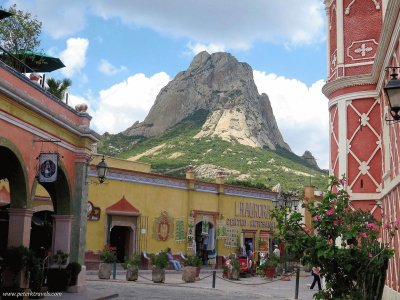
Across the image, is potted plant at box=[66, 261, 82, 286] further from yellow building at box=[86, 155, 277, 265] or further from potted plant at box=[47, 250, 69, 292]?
yellow building at box=[86, 155, 277, 265]

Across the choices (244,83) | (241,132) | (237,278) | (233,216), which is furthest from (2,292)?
(244,83)

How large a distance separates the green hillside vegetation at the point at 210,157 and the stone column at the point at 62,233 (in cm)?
4333

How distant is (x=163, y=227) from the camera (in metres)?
32.6

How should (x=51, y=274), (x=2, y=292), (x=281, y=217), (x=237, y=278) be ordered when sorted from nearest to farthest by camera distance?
(x=281, y=217), (x=2, y=292), (x=51, y=274), (x=237, y=278)

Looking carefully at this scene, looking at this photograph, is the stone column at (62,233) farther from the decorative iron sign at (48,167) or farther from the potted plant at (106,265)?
the potted plant at (106,265)

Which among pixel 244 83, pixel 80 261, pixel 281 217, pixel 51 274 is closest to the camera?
pixel 281 217

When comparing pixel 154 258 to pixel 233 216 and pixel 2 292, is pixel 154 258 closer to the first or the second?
pixel 2 292

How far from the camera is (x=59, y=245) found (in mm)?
17297

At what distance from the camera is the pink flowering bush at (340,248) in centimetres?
912

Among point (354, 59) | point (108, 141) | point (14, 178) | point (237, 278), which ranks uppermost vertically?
point (108, 141)

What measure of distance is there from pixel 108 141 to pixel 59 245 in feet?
240

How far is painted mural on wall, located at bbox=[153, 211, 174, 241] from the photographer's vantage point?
32188 millimetres

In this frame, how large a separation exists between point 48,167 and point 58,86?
1189 centimetres

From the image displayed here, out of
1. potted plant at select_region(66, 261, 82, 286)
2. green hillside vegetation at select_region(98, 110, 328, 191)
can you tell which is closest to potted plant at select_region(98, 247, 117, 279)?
potted plant at select_region(66, 261, 82, 286)
